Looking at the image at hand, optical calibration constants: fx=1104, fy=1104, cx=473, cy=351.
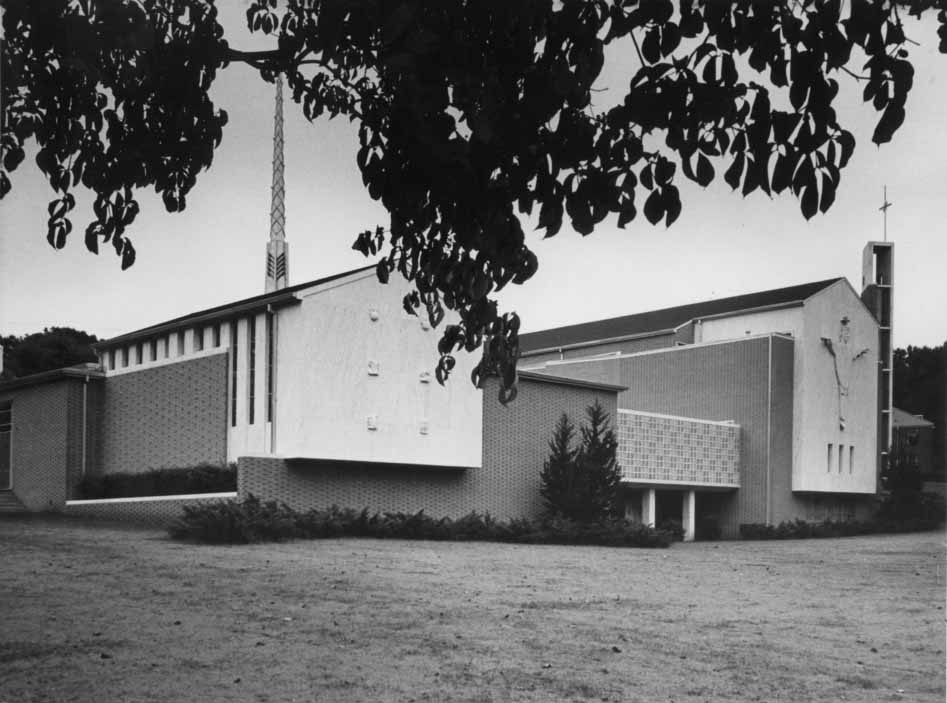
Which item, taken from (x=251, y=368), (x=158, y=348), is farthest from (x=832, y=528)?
(x=158, y=348)

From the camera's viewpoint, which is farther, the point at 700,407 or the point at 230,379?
the point at 700,407

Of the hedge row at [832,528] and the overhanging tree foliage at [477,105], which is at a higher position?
the overhanging tree foliage at [477,105]

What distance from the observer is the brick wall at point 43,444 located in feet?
99.5

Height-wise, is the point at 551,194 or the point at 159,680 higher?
the point at 551,194

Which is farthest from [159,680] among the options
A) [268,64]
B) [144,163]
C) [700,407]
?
[700,407]

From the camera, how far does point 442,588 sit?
14.4 m

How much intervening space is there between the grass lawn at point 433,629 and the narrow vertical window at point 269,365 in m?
6.74

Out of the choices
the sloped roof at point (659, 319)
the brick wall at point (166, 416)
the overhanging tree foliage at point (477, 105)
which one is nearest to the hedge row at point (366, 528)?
the brick wall at point (166, 416)

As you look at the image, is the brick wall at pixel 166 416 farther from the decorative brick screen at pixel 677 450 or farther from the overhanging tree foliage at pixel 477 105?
the overhanging tree foliage at pixel 477 105

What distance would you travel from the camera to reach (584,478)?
2956 cm

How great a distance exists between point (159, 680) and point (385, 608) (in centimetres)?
432

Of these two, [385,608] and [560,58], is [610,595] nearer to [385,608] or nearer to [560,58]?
[385,608]

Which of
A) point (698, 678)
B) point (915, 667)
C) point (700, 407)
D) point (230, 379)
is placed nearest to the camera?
point (698, 678)

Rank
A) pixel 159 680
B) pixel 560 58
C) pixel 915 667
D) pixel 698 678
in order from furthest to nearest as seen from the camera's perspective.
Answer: pixel 915 667, pixel 698 678, pixel 159 680, pixel 560 58
